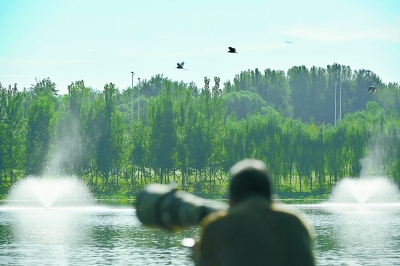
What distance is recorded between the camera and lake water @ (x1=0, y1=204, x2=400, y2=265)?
2988 cm

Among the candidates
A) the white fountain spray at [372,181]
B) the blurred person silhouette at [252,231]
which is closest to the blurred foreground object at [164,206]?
the blurred person silhouette at [252,231]

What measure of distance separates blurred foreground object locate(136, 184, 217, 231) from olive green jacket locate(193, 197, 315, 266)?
0.35 ft

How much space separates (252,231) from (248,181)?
9.7 inches

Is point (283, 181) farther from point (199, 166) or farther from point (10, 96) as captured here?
point (10, 96)

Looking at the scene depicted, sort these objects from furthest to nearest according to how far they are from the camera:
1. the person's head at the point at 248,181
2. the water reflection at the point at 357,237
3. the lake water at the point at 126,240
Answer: the water reflection at the point at 357,237 < the lake water at the point at 126,240 < the person's head at the point at 248,181

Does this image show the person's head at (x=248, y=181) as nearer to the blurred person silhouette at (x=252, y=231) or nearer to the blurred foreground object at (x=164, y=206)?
the blurred person silhouette at (x=252, y=231)

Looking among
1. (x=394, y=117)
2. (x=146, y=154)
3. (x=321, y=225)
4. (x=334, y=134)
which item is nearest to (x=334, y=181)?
(x=334, y=134)

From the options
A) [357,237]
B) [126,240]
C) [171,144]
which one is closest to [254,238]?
[126,240]

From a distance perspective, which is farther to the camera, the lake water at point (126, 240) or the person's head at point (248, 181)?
the lake water at point (126, 240)

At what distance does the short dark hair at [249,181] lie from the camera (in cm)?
374

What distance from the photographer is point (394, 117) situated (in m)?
92.3

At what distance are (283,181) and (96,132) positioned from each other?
2046 centimetres

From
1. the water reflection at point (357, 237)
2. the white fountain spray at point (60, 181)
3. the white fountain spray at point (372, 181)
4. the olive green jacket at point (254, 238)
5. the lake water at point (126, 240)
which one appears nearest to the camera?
the olive green jacket at point (254, 238)

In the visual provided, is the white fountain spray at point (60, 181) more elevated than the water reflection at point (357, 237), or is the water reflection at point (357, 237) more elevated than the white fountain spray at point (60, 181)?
the white fountain spray at point (60, 181)
